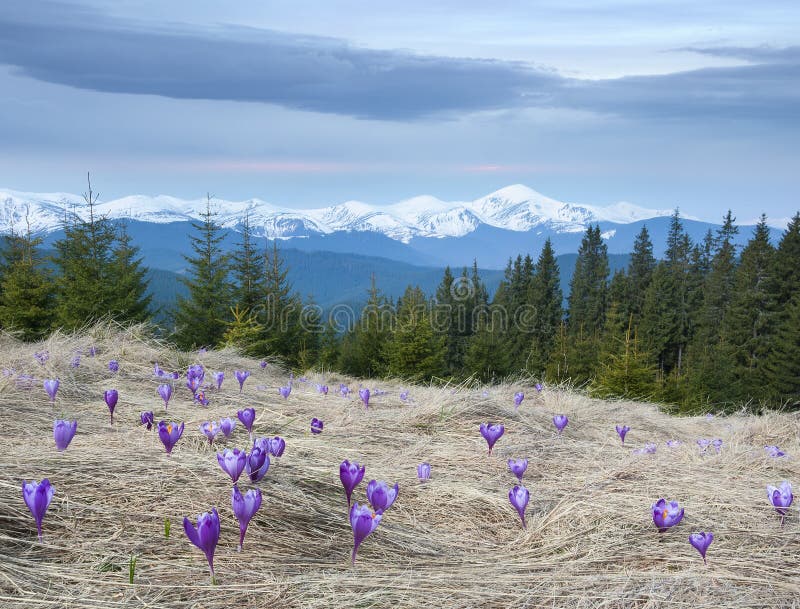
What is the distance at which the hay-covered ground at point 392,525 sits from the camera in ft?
5.80

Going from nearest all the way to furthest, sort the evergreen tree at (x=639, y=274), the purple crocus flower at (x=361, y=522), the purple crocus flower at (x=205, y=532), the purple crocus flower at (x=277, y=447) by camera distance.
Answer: the purple crocus flower at (x=205, y=532) → the purple crocus flower at (x=361, y=522) → the purple crocus flower at (x=277, y=447) → the evergreen tree at (x=639, y=274)

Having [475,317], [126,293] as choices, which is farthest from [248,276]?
[475,317]

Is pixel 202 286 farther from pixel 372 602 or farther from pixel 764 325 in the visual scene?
pixel 764 325

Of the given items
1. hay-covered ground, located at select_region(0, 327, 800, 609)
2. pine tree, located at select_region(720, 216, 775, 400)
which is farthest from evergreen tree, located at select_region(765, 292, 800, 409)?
hay-covered ground, located at select_region(0, 327, 800, 609)

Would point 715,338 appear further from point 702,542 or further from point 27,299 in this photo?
point 702,542

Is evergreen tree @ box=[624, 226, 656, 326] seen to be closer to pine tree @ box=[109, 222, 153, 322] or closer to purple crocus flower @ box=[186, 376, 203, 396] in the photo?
pine tree @ box=[109, 222, 153, 322]

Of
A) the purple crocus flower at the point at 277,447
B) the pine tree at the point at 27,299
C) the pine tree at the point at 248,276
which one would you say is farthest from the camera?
the pine tree at the point at 248,276

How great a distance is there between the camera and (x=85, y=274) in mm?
25875

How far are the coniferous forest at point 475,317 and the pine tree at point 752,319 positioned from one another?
4.3 inches

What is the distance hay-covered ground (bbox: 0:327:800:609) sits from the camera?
5.80 feet

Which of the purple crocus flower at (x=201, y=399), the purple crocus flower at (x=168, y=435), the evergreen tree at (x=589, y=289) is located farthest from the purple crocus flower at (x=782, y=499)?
the evergreen tree at (x=589, y=289)

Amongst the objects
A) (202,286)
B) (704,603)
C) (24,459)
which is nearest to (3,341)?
(24,459)

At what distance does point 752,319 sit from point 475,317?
95.3 ft

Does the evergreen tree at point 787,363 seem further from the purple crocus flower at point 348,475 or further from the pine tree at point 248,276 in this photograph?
the purple crocus flower at point 348,475
